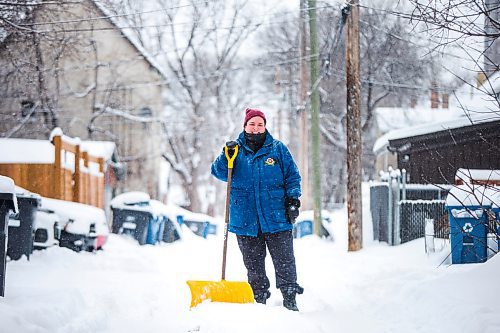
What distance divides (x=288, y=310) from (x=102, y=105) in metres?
23.1

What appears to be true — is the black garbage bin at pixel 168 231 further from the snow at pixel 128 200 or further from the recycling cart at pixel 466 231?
the recycling cart at pixel 466 231

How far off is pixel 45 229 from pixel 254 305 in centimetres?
459

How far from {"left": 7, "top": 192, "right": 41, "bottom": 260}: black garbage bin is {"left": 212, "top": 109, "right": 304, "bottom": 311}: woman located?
3.44 metres

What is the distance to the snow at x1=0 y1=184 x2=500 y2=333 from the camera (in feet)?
15.8

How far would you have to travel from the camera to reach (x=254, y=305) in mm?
5395

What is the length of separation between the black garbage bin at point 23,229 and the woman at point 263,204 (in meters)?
3.44

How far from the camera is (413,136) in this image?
1441 cm

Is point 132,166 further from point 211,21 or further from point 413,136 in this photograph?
point 413,136

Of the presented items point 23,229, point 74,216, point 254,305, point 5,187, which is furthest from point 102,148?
point 254,305

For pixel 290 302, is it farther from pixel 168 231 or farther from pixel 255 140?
pixel 168 231

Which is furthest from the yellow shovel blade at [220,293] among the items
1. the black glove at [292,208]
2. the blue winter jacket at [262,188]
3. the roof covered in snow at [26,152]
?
the roof covered in snow at [26,152]

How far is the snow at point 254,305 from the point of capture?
4.82 meters

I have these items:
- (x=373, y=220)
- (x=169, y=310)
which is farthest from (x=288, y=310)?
(x=373, y=220)

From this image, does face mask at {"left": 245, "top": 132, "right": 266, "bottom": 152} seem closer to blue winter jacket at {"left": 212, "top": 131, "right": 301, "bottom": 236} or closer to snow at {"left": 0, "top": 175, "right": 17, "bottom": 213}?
blue winter jacket at {"left": 212, "top": 131, "right": 301, "bottom": 236}
